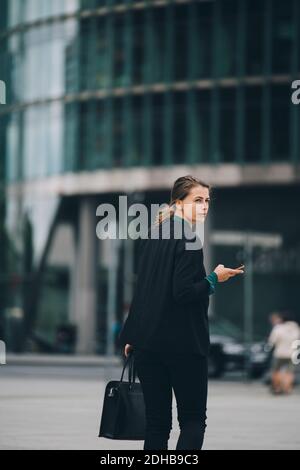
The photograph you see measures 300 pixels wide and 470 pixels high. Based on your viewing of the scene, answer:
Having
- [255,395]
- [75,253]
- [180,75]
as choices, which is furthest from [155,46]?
[255,395]

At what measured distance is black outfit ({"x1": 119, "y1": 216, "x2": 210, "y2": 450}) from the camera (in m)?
6.89

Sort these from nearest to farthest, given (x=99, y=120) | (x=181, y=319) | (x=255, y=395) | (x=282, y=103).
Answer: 1. (x=181, y=319)
2. (x=255, y=395)
3. (x=282, y=103)
4. (x=99, y=120)

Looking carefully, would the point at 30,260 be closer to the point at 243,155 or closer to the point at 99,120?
the point at 99,120

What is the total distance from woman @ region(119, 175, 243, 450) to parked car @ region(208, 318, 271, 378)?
25.9 metres

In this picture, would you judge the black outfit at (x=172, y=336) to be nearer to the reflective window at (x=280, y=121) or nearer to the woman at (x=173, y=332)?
the woman at (x=173, y=332)

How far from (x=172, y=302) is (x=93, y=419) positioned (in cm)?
847

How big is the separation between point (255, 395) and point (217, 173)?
28.1 meters

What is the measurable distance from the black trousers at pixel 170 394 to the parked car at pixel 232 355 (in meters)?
25.9

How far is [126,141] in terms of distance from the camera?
177 ft

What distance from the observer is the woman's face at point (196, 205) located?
7.10 metres

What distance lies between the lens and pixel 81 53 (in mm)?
55312

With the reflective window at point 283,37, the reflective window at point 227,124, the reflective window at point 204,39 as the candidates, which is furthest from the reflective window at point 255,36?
the reflective window at point 204,39

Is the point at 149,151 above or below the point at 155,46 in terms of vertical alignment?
below

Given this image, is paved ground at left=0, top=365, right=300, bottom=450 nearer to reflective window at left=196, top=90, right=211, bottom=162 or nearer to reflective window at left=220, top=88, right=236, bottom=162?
reflective window at left=220, top=88, right=236, bottom=162
